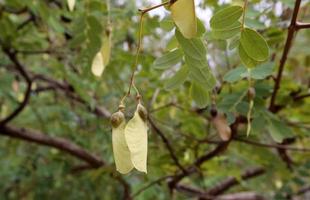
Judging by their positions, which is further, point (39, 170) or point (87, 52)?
point (39, 170)

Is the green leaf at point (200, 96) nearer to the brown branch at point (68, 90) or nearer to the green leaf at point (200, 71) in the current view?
the green leaf at point (200, 71)

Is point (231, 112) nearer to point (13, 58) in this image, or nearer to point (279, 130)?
point (279, 130)

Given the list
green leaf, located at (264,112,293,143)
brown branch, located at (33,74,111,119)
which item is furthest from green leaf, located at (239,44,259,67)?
brown branch, located at (33,74,111,119)

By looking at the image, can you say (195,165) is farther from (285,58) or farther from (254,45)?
(254,45)

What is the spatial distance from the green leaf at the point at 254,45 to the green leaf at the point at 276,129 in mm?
335

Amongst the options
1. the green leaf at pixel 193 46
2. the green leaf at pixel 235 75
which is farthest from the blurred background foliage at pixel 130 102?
the green leaf at pixel 193 46

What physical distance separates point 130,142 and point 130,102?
0.70m

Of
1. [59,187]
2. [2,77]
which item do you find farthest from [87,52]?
[59,187]

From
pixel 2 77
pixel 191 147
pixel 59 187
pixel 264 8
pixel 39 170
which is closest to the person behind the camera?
pixel 264 8

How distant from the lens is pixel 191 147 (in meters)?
1.38

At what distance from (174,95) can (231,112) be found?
1.59ft

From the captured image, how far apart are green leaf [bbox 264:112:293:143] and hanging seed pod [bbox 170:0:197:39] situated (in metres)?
0.48

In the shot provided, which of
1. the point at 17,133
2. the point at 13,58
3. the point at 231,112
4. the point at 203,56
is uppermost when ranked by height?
the point at 203,56

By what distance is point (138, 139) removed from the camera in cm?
55
